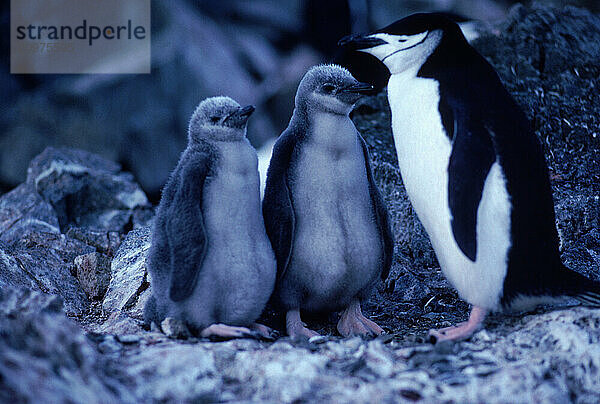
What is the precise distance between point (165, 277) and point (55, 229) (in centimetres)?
149

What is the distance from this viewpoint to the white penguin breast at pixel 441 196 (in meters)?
2.11

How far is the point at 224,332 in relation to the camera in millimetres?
2129

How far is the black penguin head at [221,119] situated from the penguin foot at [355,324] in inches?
29.7

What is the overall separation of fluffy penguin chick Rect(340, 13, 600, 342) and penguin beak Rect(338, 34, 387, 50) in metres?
0.09

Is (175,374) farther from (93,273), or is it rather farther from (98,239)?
(98,239)

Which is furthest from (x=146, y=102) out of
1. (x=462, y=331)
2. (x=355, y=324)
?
(x=462, y=331)

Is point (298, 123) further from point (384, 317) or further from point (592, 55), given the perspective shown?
point (592, 55)

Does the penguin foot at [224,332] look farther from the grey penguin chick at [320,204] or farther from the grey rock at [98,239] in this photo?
the grey rock at [98,239]

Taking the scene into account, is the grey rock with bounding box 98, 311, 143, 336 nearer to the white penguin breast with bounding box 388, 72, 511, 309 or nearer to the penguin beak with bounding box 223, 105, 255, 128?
the penguin beak with bounding box 223, 105, 255, 128

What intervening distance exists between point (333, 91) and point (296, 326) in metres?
0.80

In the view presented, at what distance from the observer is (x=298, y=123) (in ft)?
8.05

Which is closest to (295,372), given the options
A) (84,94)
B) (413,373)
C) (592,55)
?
(413,373)

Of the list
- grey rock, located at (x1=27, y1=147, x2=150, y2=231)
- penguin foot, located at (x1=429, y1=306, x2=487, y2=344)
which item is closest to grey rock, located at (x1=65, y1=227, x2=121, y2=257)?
Result: grey rock, located at (x1=27, y1=147, x2=150, y2=231)
